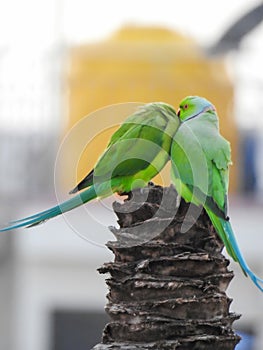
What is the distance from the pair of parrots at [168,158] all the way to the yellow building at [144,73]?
801cm

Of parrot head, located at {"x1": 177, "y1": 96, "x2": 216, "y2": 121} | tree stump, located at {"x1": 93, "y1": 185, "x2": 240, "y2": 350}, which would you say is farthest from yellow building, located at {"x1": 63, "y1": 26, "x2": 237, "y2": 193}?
tree stump, located at {"x1": 93, "y1": 185, "x2": 240, "y2": 350}

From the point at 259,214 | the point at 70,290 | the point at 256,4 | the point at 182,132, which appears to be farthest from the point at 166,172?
the point at 70,290

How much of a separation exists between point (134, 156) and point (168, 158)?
0.20ft

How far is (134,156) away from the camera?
1.78m

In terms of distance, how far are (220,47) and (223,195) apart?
780cm

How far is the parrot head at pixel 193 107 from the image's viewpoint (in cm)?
178

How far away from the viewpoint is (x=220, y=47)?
372 inches

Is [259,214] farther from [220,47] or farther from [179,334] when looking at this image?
[179,334]

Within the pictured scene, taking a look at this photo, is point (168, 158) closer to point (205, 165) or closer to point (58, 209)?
point (205, 165)

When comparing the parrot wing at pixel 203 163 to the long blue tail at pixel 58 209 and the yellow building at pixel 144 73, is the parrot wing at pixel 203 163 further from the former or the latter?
the yellow building at pixel 144 73

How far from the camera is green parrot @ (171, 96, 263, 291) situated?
5.69ft

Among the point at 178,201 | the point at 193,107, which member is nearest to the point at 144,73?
the point at 193,107

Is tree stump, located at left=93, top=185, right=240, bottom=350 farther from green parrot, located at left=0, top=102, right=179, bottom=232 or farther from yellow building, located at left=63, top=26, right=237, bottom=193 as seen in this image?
yellow building, located at left=63, top=26, right=237, bottom=193

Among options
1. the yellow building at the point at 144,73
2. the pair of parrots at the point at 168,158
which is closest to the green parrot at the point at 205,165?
the pair of parrots at the point at 168,158
